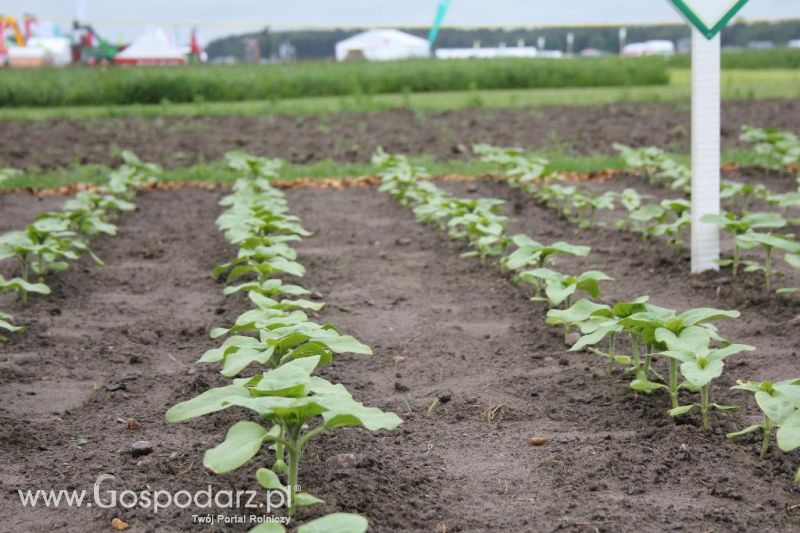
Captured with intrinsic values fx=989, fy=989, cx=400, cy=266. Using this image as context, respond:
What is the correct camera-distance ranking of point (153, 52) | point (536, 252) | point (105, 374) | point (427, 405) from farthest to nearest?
point (153, 52)
point (536, 252)
point (105, 374)
point (427, 405)

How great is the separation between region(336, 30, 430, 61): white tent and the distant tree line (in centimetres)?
92

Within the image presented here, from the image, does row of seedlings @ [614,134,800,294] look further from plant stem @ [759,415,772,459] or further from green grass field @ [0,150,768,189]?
plant stem @ [759,415,772,459]

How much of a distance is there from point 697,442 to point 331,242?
3.31 metres

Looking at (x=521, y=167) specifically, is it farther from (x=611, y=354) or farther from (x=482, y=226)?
(x=611, y=354)

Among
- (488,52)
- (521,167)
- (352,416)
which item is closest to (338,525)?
(352,416)

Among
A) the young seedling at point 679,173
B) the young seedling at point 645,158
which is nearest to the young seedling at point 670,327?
the young seedling at point 679,173

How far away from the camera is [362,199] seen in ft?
23.8

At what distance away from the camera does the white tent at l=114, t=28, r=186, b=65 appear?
2177 cm

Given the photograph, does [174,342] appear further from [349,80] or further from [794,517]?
[349,80]

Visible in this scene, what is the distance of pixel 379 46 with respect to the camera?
2216 cm

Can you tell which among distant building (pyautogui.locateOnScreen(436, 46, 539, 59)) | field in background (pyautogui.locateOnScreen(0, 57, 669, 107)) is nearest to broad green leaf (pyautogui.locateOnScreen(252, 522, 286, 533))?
field in background (pyautogui.locateOnScreen(0, 57, 669, 107))

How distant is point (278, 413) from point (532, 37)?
18.6m

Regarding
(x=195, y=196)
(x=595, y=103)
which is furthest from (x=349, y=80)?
(x=195, y=196)

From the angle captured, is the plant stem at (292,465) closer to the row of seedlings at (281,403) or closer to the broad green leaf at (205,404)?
the row of seedlings at (281,403)
